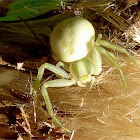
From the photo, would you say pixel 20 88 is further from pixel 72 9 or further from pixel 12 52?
pixel 72 9

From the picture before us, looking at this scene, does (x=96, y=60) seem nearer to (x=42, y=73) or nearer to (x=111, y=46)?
(x=111, y=46)

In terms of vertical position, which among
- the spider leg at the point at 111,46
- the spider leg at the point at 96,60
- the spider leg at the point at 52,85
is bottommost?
the spider leg at the point at 52,85

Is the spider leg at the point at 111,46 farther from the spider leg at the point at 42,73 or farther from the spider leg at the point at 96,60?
the spider leg at the point at 42,73

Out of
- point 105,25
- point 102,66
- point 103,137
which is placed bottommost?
point 103,137

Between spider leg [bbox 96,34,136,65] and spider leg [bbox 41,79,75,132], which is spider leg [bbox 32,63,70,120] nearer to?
spider leg [bbox 41,79,75,132]

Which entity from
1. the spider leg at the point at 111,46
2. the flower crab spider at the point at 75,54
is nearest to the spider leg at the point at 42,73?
the flower crab spider at the point at 75,54

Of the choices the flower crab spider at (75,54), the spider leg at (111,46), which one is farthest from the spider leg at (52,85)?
the spider leg at (111,46)

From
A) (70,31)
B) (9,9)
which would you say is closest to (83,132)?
(70,31)

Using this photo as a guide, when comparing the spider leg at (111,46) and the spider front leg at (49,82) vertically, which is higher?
the spider leg at (111,46)
